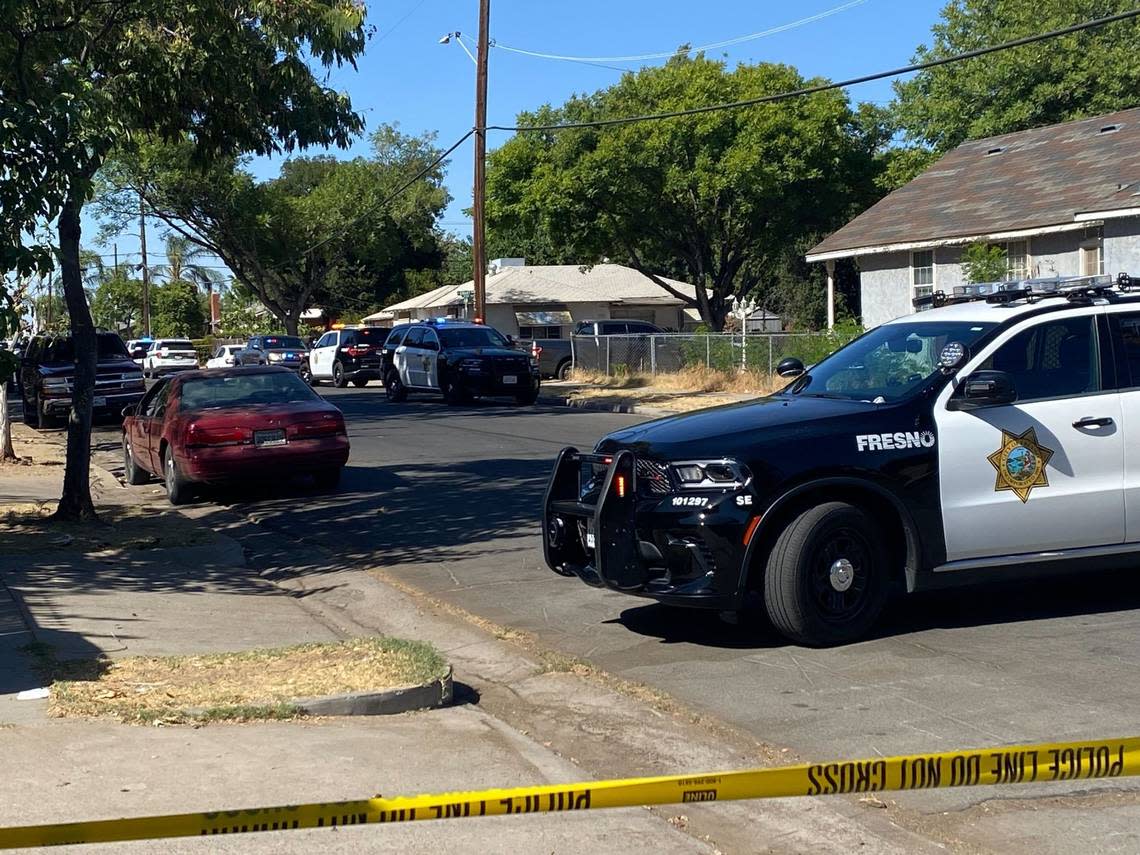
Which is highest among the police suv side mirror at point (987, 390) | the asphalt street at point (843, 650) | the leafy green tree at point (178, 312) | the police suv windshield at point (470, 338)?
the leafy green tree at point (178, 312)

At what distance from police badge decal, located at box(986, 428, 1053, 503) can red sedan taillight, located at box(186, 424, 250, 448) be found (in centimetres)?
892

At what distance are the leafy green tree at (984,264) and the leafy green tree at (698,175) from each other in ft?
53.5

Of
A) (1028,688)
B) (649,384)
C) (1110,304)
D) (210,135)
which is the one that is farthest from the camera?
(649,384)

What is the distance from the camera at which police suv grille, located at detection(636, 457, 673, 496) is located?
723 cm

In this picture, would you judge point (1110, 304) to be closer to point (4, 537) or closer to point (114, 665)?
point (114, 665)

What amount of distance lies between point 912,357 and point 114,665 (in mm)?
4816

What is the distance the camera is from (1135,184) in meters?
23.7

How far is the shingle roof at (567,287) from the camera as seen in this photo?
56562mm

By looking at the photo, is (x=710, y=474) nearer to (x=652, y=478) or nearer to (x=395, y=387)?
(x=652, y=478)

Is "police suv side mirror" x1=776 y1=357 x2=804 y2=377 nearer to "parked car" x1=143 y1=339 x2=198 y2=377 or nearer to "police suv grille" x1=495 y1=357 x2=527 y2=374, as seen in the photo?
"police suv grille" x1=495 y1=357 x2=527 y2=374

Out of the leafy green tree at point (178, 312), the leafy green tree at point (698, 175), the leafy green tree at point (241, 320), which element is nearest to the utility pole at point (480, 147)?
the leafy green tree at point (698, 175)

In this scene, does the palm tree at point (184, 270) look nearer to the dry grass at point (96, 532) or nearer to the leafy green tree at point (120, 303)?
the leafy green tree at point (120, 303)

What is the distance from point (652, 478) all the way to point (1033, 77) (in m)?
36.1

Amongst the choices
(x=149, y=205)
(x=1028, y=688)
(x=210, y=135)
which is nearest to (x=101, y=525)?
(x=210, y=135)
